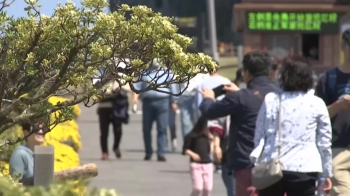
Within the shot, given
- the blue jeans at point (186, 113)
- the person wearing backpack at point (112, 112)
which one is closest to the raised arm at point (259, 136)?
the person wearing backpack at point (112, 112)

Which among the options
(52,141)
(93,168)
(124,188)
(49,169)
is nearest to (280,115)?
(93,168)

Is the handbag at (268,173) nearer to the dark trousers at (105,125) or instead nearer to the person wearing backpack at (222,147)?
the person wearing backpack at (222,147)

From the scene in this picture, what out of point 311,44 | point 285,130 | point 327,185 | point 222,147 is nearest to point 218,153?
point 222,147

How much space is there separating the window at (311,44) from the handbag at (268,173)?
46.2ft

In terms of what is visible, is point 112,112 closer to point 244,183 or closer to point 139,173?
point 139,173

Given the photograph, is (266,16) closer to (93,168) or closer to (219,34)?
(93,168)

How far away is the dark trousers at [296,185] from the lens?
691 centimetres

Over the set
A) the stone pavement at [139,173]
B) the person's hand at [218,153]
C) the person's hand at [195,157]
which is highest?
the person's hand at [218,153]

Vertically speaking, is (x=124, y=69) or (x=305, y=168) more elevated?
(x=124, y=69)

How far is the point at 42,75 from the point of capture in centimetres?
452

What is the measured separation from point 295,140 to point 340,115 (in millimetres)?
758

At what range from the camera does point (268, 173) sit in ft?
22.5

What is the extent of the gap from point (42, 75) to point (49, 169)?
46cm

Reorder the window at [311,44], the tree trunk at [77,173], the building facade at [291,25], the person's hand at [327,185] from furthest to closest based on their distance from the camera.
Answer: the window at [311,44], the building facade at [291,25], the person's hand at [327,185], the tree trunk at [77,173]
